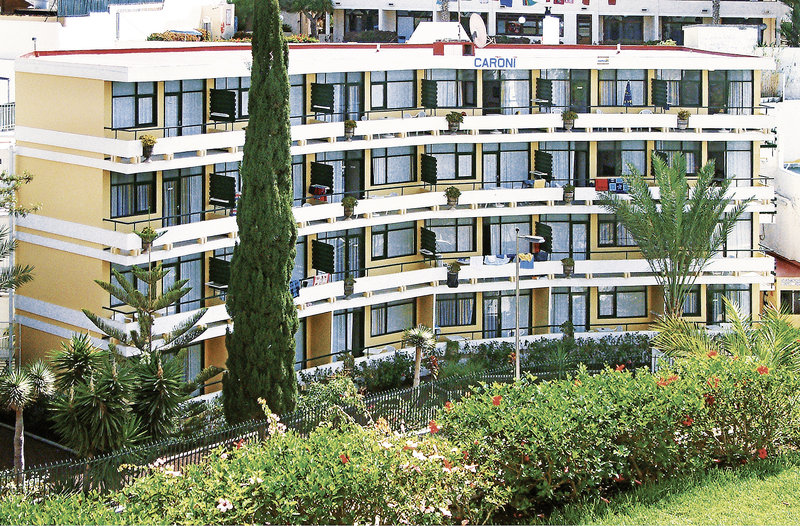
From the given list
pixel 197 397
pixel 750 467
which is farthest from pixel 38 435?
pixel 750 467

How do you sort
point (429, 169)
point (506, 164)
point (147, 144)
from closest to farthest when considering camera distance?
point (147, 144)
point (429, 169)
point (506, 164)

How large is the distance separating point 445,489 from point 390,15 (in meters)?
77.0

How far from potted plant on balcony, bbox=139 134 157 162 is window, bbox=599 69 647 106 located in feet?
58.2

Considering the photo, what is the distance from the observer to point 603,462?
2681 cm

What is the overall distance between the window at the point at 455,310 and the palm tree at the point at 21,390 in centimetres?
1674

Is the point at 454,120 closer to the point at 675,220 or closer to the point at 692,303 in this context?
the point at 675,220

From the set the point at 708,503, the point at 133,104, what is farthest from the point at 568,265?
the point at 708,503

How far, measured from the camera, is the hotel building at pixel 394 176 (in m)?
41.3

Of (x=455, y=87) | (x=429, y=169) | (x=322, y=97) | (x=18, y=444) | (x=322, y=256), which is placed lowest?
(x=18, y=444)

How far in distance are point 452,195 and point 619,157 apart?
265 inches

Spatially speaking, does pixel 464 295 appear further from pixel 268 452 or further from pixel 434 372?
pixel 268 452

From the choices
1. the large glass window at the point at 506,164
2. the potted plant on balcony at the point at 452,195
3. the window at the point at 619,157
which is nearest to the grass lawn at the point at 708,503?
the potted plant on balcony at the point at 452,195

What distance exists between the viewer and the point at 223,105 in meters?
43.0

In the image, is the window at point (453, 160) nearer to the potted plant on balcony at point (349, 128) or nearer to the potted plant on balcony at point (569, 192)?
the potted plant on balcony at point (569, 192)
